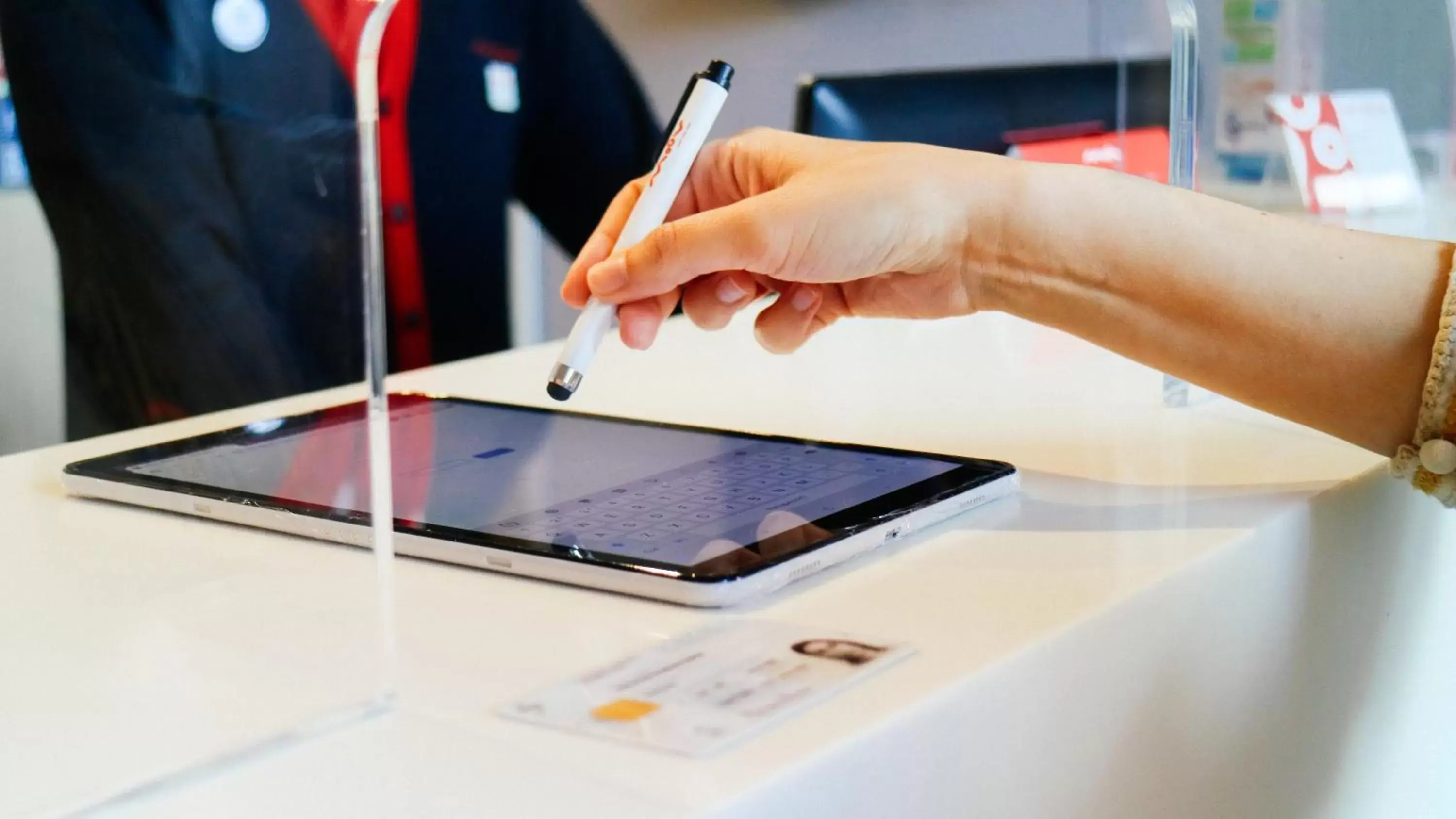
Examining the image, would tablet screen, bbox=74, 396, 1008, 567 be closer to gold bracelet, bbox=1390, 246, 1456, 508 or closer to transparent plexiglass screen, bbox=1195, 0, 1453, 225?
gold bracelet, bbox=1390, 246, 1456, 508

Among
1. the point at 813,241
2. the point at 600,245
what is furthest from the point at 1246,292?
the point at 600,245

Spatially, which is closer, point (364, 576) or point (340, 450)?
point (364, 576)

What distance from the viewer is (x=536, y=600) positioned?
0.43 m

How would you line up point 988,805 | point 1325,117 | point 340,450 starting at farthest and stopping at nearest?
point 1325,117, point 340,450, point 988,805

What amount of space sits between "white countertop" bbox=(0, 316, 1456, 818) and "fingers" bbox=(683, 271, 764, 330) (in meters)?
0.05

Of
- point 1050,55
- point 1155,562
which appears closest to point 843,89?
point 1155,562

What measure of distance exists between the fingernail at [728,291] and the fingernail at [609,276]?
0.09 m

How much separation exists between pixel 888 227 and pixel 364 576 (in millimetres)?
254

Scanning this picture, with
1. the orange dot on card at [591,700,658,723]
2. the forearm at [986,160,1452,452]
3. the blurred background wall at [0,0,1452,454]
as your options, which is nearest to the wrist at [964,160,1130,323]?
the forearm at [986,160,1452,452]

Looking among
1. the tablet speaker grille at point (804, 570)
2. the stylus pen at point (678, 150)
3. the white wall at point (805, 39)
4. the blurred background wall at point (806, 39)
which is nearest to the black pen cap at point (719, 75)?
the stylus pen at point (678, 150)

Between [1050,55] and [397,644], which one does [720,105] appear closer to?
[397,644]

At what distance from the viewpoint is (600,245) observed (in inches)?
24.5

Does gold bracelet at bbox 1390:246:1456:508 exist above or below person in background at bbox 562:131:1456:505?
below

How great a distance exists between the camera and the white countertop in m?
0.31
